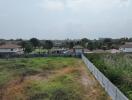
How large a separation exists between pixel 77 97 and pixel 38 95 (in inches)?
119

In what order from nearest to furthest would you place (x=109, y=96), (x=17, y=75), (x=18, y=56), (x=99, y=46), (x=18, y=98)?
(x=109, y=96), (x=18, y=98), (x=17, y=75), (x=18, y=56), (x=99, y=46)

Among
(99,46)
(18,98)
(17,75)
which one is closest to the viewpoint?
(18,98)

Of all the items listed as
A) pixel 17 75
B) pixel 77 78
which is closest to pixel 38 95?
pixel 77 78

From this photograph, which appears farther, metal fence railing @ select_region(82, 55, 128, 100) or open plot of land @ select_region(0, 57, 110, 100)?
open plot of land @ select_region(0, 57, 110, 100)

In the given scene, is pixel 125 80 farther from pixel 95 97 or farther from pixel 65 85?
pixel 65 85

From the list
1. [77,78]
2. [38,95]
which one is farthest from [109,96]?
[77,78]

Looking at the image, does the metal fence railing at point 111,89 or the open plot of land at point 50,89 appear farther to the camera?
the open plot of land at point 50,89

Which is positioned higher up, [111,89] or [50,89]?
[111,89]

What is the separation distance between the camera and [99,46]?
10631 cm

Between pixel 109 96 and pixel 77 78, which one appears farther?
pixel 77 78

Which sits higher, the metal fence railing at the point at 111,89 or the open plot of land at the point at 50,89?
the metal fence railing at the point at 111,89

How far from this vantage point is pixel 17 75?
122ft

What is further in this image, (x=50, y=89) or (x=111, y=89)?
(x=50, y=89)

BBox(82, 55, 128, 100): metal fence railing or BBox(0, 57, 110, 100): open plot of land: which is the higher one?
BBox(82, 55, 128, 100): metal fence railing
